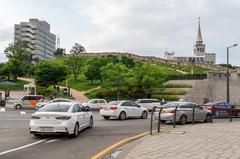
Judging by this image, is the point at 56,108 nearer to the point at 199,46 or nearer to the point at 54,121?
the point at 54,121

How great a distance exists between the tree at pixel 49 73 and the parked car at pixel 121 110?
47.3 meters

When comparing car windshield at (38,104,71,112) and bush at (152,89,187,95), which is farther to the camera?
bush at (152,89,187,95)

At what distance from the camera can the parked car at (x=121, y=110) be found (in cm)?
2740

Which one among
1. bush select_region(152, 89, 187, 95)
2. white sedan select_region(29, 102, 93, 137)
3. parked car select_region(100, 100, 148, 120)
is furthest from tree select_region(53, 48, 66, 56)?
white sedan select_region(29, 102, 93, 137)

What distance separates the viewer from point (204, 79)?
239ft

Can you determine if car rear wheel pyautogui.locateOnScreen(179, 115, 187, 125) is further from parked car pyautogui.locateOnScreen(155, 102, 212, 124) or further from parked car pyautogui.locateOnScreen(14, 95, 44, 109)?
parked car pyautogui.locateOnScreen(14, 95, 44, 109)

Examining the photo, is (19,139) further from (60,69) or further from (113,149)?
(60,69)

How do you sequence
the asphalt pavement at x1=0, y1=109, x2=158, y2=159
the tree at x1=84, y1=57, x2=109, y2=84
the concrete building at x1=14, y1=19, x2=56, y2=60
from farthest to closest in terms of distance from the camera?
the concrete building at x1=14, y1=19, x2=56, y2=60, the tree at x1=84, y1=57, x2=109, y2=84, the asphalt pavement at x1=0, y1=109, x2=158, y2=159

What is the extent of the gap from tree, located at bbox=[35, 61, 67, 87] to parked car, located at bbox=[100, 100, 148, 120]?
47.3 m

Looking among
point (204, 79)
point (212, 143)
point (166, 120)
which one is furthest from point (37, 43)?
point (212, 143)

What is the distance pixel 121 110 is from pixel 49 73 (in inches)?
1929

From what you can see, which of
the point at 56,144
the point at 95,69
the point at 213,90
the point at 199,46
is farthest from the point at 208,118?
the point at 199,46

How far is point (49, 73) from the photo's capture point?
245ft

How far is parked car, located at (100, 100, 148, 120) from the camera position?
2740 cm
